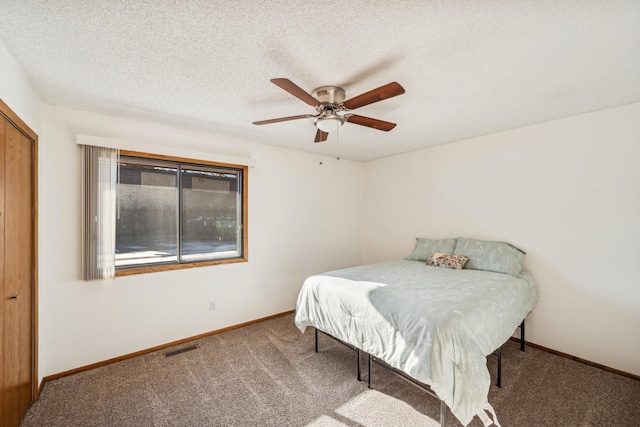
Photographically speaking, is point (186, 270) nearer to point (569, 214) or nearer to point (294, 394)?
point (294, 394)

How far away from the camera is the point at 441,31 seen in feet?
4.97

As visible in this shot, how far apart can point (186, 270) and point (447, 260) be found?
3.04 meters

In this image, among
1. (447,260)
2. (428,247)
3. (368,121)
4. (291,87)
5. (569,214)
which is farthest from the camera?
(428,247)

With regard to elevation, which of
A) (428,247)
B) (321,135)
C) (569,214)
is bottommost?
(428,247)

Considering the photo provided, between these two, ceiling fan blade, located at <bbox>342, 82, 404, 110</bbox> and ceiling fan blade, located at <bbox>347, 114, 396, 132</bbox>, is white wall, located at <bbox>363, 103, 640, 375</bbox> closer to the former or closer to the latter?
ceiling fan blade, located at <bbox>347, 114, 396, 132</bbox>

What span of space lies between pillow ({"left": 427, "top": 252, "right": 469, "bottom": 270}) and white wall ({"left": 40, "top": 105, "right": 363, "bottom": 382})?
5.51 ft

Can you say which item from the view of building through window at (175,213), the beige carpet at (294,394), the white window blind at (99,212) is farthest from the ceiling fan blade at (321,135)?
the beige carpet at (294,394)

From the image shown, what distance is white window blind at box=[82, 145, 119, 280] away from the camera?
2.54m

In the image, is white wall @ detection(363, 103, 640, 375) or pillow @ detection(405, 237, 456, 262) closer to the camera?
white wall @ detection(363, 103, 640, 375)

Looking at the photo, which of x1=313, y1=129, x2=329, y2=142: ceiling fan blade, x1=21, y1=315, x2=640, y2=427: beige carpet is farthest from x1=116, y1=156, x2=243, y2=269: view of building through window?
x1=313, y1=129, x2=329, y2=142: ceiling fan blade

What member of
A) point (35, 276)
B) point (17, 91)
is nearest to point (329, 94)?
point (17, 91)

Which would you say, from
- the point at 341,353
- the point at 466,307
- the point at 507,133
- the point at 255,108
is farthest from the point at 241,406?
the point at 507,133

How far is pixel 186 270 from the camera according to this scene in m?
3.15

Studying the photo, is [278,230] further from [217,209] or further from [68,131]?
[68,131]
